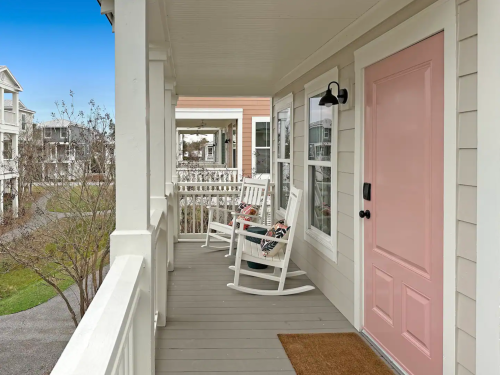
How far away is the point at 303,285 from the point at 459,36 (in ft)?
10.1

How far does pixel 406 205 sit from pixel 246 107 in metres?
8.70

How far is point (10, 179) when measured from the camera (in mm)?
7117

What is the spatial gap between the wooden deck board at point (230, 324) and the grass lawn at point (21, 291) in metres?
4.09

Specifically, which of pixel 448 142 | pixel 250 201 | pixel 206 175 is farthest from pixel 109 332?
pixel 206 175

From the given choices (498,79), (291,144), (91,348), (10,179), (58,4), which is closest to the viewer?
(91,348)

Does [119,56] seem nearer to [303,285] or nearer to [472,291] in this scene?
[472,291]

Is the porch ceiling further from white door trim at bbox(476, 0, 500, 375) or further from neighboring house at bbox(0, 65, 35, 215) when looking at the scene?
Answer: neighboring house at bbox(0, 65, 35, 215)

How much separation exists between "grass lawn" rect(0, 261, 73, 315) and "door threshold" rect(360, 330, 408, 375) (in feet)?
19.3

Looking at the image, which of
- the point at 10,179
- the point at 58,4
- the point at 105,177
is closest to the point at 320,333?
the point at 105,177

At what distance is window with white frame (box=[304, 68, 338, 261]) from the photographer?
12.8ft

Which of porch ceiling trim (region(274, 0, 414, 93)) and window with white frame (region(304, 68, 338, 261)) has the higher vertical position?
porch ceiling trim (region(274, 0, 414, 93))

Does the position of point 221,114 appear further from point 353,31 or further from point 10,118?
point 353,31

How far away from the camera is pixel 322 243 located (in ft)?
14.0

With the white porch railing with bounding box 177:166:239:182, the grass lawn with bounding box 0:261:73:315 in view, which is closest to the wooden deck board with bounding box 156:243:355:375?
the grass lawn with bounding box 0:261:73:315
